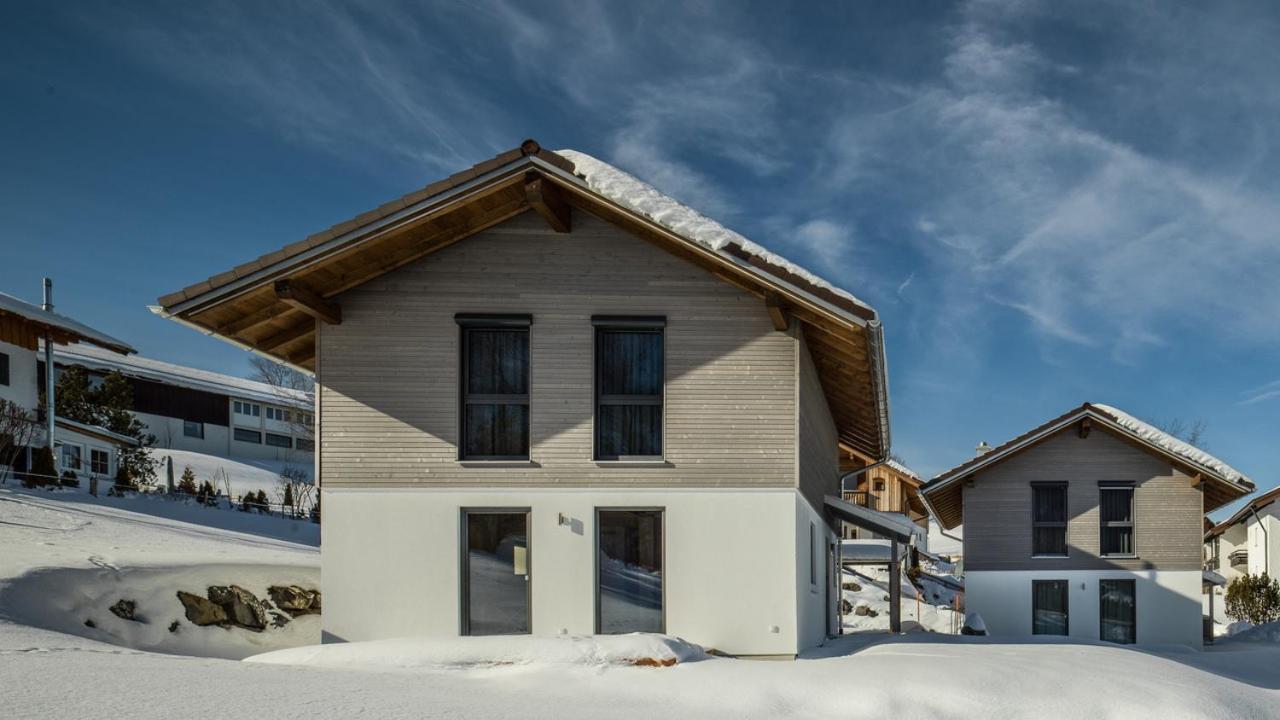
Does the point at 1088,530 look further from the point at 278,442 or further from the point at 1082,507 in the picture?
the point at 278,442

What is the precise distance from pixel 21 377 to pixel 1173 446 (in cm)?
3085

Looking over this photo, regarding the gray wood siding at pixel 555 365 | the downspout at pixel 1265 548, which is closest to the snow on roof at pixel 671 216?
the gray wood siding at pixel 555 365

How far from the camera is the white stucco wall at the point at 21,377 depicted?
1057 inches

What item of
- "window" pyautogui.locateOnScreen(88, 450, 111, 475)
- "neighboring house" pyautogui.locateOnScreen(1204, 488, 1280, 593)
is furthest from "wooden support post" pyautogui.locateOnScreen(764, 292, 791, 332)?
"neighboring house" pyautogui.locateOnScreen(1204, 488, 1280, 593)

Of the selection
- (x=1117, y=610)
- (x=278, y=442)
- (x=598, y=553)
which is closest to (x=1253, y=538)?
(x=1117, y=610)

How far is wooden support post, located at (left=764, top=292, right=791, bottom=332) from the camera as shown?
466 inches

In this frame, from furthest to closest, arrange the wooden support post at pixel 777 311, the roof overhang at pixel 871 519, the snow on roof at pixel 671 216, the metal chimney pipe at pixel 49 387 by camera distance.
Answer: the metal chimney pipe at pixel 49 387, the roof overhang at pixel 871 519, the wooden support post at pixel 777 311, the snow on roof at pixel 671 216

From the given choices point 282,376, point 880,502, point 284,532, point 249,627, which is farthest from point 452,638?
point 282,376

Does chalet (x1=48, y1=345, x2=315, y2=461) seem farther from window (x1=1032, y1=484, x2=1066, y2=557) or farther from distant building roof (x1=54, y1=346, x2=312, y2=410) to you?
window (x1=1032, y1=484, x2=1066, y2=557)

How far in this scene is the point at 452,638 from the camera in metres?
10.8

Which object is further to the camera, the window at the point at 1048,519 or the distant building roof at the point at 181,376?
the distant building roof at the point at 181,376

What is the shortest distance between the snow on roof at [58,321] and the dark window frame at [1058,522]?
26.3m

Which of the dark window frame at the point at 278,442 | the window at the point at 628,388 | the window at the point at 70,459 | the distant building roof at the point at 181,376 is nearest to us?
the window at the point at 628,388

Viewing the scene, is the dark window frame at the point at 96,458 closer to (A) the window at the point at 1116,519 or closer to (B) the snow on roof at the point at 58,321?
(B) the snow on roof at the point at 58,321
